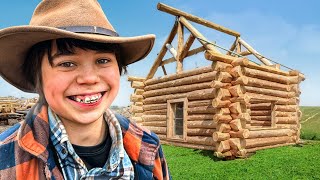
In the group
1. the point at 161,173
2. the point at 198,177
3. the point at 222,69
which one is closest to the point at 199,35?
the point at 222,69

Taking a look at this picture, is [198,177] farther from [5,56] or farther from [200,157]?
[5,56]

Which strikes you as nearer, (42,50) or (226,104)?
(42,50)

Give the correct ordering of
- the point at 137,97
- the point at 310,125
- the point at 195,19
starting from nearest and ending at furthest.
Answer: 1. the point at 195,19
2. the point at 137,97
3. the point at 310,125

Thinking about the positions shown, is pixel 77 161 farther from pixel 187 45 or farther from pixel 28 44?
pixel 187 45

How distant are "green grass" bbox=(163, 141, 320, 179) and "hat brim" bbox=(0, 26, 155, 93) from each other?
19.3 ft

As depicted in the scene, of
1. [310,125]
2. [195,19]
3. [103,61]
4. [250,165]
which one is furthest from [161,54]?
→ [310,125]

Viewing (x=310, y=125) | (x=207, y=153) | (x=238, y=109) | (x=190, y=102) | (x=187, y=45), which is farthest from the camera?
(x=310, y=125)

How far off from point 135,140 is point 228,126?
27.1ft

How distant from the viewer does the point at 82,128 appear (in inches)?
85.2

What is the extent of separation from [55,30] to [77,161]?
0.82 m

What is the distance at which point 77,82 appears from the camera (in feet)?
6.42

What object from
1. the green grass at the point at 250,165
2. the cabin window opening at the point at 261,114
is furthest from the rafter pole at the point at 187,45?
the cabin window opening at the point at 261,114

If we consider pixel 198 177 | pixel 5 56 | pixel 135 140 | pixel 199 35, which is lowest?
pixel 198 177

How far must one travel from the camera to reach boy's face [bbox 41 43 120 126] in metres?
1.93
